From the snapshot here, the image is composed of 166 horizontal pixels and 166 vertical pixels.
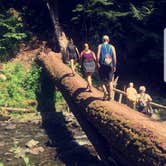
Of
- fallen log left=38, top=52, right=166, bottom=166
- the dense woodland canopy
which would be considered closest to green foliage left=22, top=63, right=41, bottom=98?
the dense woodland canopy

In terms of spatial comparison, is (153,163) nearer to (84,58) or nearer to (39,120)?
(84,58)

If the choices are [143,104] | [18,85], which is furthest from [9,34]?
[143,104]

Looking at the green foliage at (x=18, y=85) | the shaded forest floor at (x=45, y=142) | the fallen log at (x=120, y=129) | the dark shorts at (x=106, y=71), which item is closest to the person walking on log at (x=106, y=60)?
the dark shorts at (x=106, y=71)

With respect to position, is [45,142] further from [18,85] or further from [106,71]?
[18,85]

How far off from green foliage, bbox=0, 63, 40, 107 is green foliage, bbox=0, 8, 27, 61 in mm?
1663

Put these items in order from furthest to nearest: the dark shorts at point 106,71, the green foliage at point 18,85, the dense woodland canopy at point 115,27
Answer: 1. the dense woodland canopy at point 115,27
2. the green foliage at point 18,85
3. the dark shorts at point 106,71

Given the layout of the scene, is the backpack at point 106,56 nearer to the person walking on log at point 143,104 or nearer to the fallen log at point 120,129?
the fallen log at point 120,129

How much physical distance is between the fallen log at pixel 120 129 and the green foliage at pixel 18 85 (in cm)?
497

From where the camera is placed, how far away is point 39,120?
751 inches

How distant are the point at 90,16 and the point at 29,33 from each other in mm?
4634

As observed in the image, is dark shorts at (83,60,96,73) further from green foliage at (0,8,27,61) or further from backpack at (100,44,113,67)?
green foliage at (0,8,27,61)

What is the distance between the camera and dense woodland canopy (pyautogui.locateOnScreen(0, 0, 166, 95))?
22.4 meters

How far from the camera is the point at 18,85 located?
884 inches

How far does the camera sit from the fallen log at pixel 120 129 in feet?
33.6
